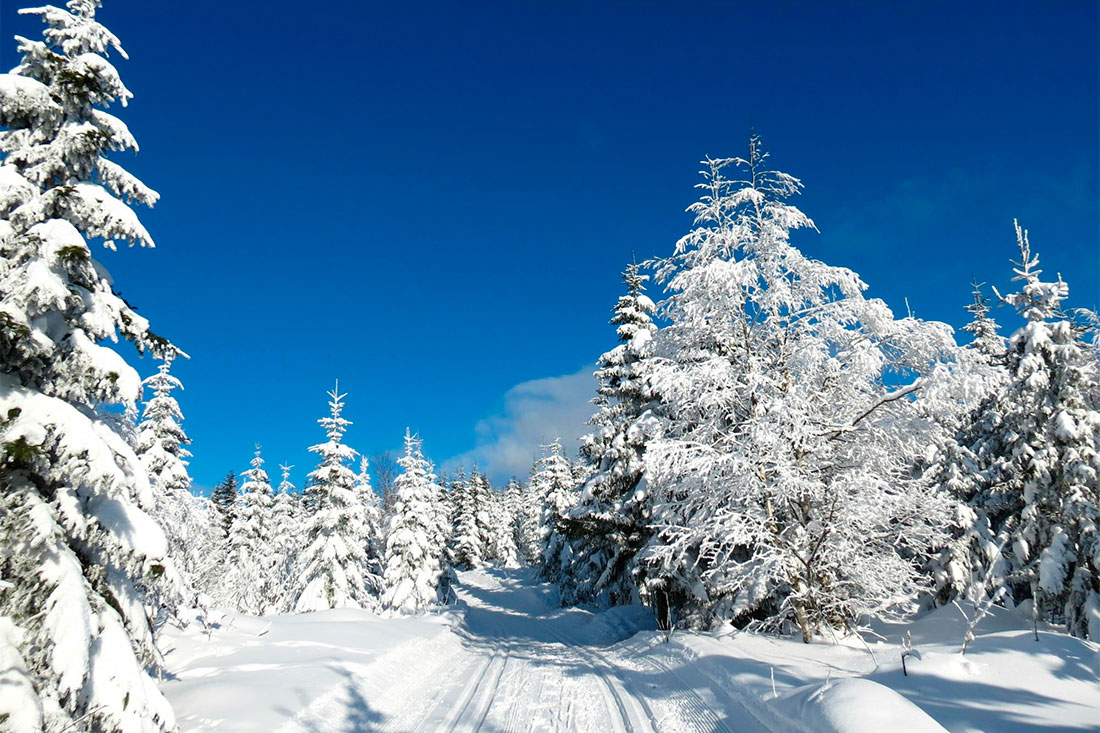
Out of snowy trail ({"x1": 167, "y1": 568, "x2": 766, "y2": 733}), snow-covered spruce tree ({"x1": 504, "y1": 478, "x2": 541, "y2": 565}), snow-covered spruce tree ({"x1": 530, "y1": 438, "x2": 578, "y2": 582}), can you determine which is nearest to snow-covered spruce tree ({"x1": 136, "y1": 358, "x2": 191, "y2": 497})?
snowy trail ({"x1": 167, "y1": 568, "x2": 766, "y2": 733})

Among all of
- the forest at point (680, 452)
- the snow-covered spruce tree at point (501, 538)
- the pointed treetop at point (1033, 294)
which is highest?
the pointed treetop at point (1033, 294)

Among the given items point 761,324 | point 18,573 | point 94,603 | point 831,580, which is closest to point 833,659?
point 831,580

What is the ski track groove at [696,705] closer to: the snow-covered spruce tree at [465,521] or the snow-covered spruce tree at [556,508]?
the snow-covered spruce tree at [556,508]

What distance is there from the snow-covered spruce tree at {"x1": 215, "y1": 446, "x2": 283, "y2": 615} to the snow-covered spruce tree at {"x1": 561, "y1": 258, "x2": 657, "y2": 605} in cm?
2451

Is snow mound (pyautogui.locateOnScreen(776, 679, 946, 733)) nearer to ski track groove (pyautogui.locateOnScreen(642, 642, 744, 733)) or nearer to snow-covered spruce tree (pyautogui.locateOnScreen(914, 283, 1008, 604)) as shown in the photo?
ski track groove (pyautogui.locateOnScreen(642, 642, 744, 733))

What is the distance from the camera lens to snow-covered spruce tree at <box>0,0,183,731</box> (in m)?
6.06

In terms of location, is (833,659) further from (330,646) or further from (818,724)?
(330,646)

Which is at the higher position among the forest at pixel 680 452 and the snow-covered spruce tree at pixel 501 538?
the forest at pixel 680 452

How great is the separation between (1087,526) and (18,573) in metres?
24.1

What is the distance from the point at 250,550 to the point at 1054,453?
41.9 meters

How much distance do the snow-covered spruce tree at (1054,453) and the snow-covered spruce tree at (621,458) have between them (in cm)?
1083

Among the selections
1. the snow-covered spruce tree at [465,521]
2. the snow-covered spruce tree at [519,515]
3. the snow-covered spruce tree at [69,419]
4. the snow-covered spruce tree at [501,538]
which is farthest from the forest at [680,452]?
the snow-covered spruce tree at [519,515]

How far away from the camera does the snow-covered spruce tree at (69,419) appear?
6059 mm

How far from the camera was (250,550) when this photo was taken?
1505 inches
